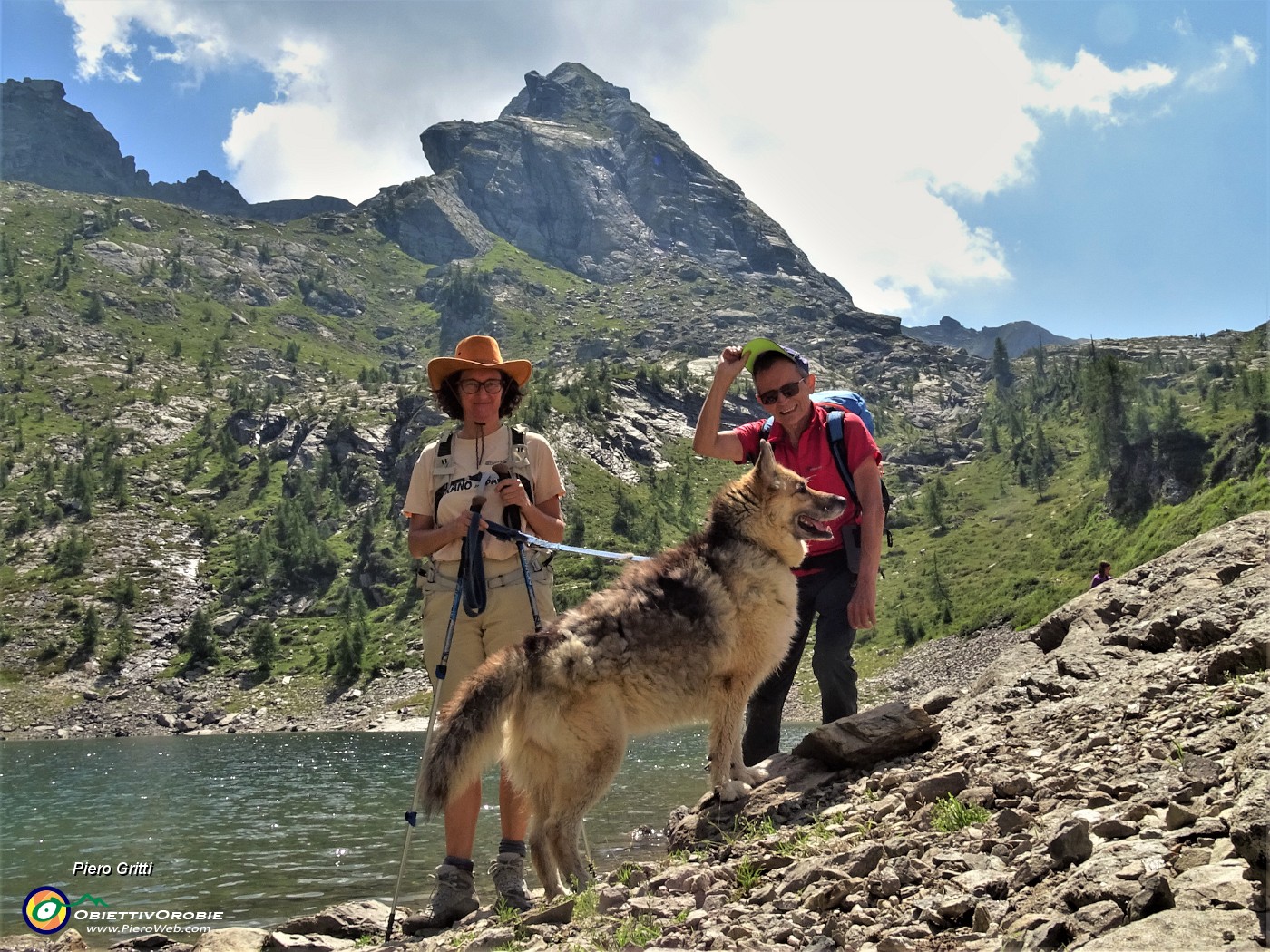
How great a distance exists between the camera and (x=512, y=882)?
7281 millimetres

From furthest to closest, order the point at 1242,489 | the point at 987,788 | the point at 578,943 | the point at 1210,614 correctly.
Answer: the point at 1242,489
the point at 1210,614
the point at 987,788
the point at 578,943

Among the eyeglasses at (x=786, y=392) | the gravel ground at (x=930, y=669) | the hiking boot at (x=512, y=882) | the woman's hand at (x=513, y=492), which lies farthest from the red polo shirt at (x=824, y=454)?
the gravel ground at (x=930, y=669)

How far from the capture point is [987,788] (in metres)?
5.63

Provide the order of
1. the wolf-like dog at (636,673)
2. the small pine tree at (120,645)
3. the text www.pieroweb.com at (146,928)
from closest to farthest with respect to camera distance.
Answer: the wolf-like dog at (636,673) → the text www.pieroweb.com at (146,928) → the small pine tree at (120,645)

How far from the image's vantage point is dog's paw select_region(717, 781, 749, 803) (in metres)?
7.33

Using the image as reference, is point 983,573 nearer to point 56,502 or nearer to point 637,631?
point 637,631

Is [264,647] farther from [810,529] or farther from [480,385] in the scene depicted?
[810,529]

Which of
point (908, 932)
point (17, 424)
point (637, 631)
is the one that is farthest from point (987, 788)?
point (17, 424)

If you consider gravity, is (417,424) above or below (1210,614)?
above

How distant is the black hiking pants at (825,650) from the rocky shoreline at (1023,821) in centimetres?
69

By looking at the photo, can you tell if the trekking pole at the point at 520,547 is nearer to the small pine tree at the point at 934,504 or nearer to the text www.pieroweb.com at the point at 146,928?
the text www.pieroweb.com at the point at 146,928

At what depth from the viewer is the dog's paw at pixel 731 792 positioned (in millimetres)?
7332

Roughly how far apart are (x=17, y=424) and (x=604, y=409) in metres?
143

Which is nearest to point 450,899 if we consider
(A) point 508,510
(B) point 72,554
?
(A) point 508,510
